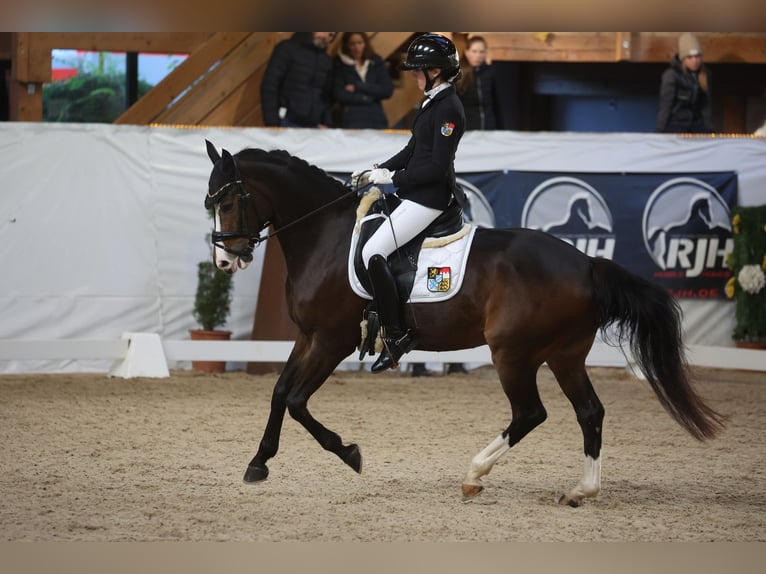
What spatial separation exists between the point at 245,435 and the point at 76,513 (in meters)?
2.23

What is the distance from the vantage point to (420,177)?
4633 mm

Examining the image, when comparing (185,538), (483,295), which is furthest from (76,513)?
(483,295)

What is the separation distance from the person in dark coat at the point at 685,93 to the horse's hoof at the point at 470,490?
7.20m

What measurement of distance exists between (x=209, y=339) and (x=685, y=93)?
572cm

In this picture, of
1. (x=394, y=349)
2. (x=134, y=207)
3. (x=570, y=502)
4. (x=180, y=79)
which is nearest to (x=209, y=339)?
(x=134, y=207)

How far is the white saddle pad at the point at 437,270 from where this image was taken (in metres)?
4.66

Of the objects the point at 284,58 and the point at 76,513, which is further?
the point at 284,58

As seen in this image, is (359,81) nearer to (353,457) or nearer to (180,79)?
(180,79)

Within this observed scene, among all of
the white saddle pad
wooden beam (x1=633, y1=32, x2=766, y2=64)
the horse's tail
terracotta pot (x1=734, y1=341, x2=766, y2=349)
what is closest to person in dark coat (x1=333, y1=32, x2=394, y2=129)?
wooden beam (x1=633, y1=32, x2=766, y2=64)

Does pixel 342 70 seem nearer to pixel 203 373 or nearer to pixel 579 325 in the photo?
pixel 203 373

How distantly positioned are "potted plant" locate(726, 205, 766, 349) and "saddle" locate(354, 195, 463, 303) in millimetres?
5741

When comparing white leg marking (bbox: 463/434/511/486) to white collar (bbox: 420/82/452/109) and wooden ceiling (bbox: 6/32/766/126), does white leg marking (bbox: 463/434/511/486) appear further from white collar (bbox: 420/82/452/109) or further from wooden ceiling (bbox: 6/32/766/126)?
wooden ceiling (bbox: 6/32/766/126)
